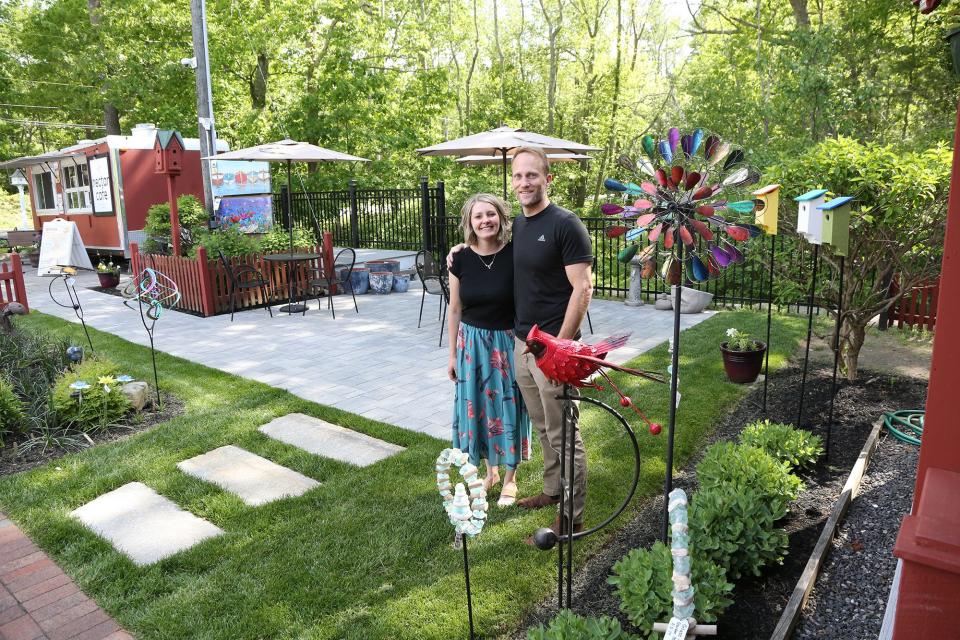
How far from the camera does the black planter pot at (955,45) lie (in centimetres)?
240

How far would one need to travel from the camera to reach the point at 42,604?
269 centimetres

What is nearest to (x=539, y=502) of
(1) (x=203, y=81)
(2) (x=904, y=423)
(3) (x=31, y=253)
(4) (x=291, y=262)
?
(2) (x=904, y=423)

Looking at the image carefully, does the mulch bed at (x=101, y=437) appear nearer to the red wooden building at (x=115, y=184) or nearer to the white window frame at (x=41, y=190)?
the red wooden building at (x=115, y=184)

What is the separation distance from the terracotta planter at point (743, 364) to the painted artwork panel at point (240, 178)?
35.7ft

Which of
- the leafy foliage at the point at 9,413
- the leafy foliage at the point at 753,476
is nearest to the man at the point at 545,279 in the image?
the leafy foliage at the point at 753,476

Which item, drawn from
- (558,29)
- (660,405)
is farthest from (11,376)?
(558,29)

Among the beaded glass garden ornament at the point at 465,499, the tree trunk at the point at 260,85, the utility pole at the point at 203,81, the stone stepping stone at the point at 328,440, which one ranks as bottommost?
the stone stepping stone at the point at 328,440

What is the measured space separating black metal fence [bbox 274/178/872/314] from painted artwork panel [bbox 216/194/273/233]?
304 mm

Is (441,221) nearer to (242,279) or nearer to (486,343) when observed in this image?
(242,279)

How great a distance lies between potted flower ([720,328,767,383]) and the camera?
5168 mm

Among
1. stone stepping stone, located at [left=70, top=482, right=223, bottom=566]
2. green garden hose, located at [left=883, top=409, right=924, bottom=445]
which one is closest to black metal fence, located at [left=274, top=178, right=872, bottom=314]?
green garden hose, located at [left=883, top=409, right=924, bottom=445]

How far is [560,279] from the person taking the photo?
9.27 ft

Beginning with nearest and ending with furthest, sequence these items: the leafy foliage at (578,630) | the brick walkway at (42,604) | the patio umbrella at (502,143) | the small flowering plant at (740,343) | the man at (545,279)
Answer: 1. the leafy foliage at (578,630)
2. the brick walkway at (42,604)
3. the man at (545,279)
4. the small flowering plant at (740,343)
5. the patio umbrella at (502,143)

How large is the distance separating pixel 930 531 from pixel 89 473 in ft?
13.8
